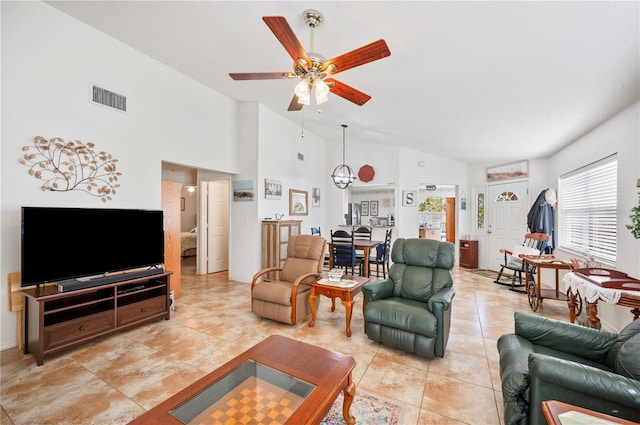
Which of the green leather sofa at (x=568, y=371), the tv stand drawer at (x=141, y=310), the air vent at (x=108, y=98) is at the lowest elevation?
the tv stand drawer at (x=141, y=310)

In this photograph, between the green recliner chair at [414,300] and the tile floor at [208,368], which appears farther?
the green recliner chair at [414,300]

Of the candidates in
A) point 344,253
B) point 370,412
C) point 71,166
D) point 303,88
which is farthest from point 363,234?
point 71,166

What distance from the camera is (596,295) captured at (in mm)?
2428

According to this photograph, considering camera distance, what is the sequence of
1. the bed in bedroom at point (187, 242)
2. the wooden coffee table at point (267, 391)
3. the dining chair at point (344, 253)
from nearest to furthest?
1. the wooden coffee table at point (267, 391)
2. the dining chair at point (344, 253)
3. the bed in bedroom at point (187, 242)

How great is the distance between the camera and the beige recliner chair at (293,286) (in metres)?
3.19

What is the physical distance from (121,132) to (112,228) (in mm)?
1317

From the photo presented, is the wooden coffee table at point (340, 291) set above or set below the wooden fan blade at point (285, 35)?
below

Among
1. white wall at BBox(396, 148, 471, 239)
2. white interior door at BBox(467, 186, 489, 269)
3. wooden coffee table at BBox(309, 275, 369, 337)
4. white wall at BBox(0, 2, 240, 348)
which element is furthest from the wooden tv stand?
white interior door at BBox(467, 186, 489, 269)

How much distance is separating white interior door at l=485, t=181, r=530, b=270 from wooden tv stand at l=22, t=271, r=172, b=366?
6642 millimetres

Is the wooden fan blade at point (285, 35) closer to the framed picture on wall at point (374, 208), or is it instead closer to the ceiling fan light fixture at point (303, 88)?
the ceiling fan light fixture at point (303, 88)

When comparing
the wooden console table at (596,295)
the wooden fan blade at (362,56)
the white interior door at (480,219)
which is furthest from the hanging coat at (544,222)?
the wooden fan blade at (362,56)

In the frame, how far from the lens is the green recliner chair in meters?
2.43

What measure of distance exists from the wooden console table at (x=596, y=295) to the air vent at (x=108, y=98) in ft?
18.2

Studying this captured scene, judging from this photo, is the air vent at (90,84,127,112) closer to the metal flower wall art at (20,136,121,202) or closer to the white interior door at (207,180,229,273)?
the metal flower wall art at (20,136,121,202)
